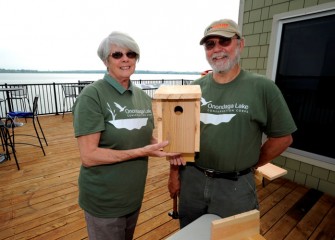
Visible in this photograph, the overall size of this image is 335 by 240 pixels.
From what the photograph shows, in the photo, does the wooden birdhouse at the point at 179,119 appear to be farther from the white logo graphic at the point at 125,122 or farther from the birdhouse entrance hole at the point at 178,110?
the white logo graphic at the point at 125,122

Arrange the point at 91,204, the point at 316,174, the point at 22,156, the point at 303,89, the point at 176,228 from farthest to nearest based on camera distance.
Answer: the point at 22,156, the point at 303,89, the point at 316,174, the point at 176,228, the point at 91,204

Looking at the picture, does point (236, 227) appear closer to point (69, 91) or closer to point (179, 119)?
point (179, 119)

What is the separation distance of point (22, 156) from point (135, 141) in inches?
156

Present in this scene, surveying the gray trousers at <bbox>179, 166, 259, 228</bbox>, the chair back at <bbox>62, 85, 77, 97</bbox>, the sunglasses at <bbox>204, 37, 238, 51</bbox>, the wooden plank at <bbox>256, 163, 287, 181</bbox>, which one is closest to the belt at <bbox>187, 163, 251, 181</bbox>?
the gray trousers at <bbox>179, 166, 259, 228</bbox>

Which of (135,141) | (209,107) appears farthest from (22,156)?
(209,107)

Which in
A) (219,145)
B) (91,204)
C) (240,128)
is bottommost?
(91,204)

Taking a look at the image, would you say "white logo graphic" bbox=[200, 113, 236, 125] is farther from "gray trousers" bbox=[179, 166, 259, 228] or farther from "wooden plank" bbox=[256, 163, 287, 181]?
"wooden plank" bbox=[256, 163, 287, 181]

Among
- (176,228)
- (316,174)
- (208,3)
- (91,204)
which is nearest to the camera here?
(91,204)

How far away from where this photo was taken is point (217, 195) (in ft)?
4.26

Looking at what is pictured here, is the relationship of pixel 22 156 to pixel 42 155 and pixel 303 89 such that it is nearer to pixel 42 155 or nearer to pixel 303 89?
pixel 42 155

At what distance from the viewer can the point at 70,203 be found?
2596 millimetres

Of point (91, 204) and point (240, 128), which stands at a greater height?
point (240, 128)

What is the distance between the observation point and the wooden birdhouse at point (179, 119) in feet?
2.96

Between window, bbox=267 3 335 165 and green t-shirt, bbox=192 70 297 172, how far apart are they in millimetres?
2315
